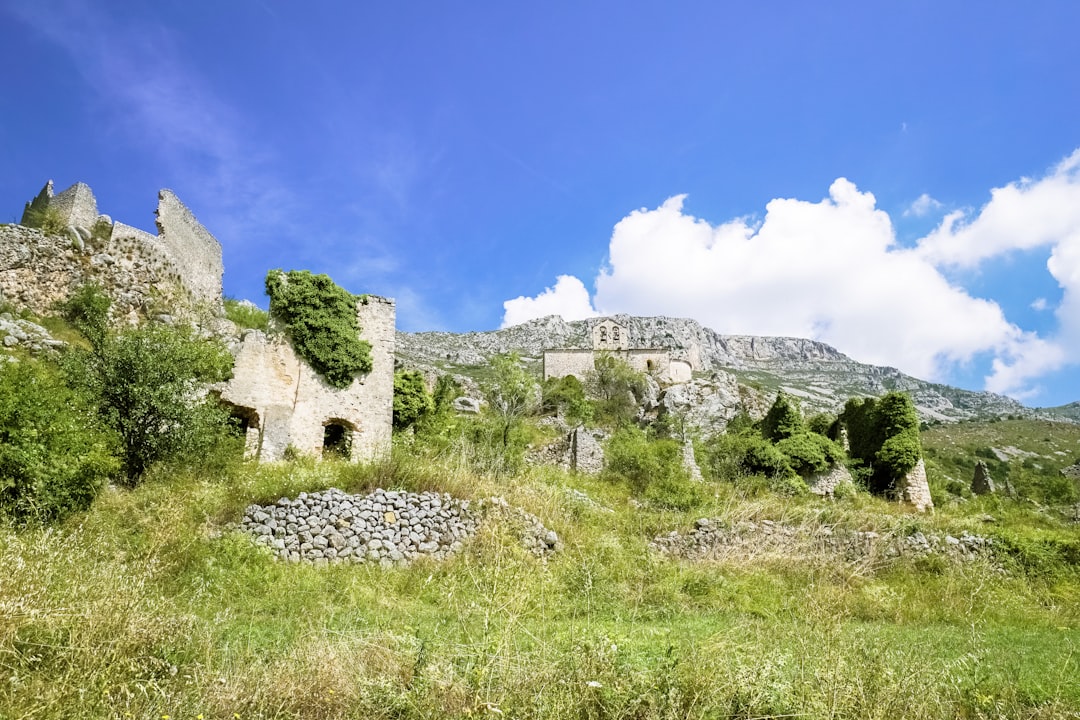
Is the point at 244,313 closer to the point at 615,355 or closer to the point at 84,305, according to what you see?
the point at 84,305

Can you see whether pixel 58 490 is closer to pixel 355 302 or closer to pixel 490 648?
pixel 490 648

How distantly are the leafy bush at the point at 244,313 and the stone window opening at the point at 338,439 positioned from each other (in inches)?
336

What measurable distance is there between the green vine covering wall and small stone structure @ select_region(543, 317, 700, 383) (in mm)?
37067

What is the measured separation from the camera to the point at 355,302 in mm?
17703

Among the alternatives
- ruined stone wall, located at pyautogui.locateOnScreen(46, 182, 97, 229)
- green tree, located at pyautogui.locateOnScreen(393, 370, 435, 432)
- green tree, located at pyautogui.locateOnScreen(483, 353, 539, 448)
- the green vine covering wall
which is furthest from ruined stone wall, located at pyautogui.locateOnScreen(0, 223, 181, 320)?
green tree, located at pyautogui.locateOnScreen(483, 353, 539, 448)

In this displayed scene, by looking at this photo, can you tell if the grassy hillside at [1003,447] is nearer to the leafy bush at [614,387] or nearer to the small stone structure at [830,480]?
the leafy bush at [614,387]

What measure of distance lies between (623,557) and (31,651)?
847 cm

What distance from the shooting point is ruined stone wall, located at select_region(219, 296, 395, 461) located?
15.4 meters

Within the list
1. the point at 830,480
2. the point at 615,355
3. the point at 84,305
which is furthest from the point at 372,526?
the point at 615,355

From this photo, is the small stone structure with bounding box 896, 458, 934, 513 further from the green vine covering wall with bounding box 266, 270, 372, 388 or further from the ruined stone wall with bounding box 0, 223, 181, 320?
the ruined stone wall with bounding box 0, 223, 181, 320

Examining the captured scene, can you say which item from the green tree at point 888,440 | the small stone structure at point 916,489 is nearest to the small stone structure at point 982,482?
the small stone structure at point 916,489

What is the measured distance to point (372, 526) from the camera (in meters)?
10.2

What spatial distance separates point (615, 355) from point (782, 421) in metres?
36.7

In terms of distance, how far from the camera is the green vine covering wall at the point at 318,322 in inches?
655
